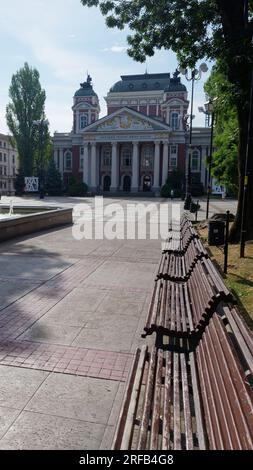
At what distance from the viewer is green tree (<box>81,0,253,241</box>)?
928cm

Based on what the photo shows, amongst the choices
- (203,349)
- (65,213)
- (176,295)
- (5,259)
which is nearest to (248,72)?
(176,295)

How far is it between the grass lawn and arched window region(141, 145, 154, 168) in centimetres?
5637

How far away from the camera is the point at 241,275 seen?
7.22 metres

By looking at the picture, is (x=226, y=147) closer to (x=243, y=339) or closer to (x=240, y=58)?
(x=240, y=58)

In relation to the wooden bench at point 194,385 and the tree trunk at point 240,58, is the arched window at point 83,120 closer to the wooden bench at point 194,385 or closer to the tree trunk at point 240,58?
the tree trunk at point 240,58

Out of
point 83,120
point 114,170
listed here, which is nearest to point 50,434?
point 114,170

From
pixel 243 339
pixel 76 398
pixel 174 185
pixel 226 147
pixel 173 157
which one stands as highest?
pixel 173 157

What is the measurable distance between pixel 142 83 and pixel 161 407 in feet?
277

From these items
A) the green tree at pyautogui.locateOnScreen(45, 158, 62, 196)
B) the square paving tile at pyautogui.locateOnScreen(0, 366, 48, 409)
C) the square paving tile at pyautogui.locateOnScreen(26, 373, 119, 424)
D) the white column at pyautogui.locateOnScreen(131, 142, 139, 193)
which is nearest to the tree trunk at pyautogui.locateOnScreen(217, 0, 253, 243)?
the square paving tile at pyautogui.locateOnScreen(26, 373, 119, 424)

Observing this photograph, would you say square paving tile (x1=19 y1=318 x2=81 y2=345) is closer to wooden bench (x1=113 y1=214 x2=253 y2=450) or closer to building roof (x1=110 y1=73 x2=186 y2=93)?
wooden bench (x1=113 y1=214 x2=253 y2=450)

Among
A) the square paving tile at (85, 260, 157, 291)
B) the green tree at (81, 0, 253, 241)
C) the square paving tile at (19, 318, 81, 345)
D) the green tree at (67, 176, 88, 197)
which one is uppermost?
the green tree at (81, 0, 253, 241)

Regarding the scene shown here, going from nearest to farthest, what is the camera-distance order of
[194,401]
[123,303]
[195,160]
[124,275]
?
[194,401] → [123,303] → [124,275] → [195,160]

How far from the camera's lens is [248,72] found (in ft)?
30.5
